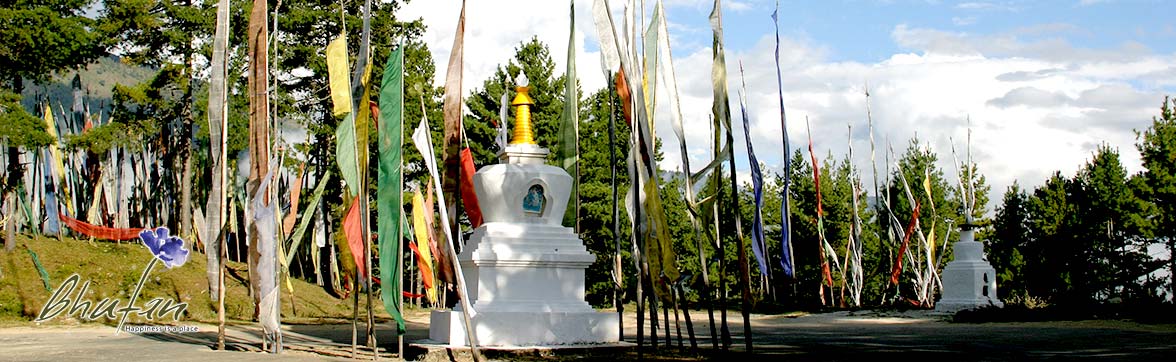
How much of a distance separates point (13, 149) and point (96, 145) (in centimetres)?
246

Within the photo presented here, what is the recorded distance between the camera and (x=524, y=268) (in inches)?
582

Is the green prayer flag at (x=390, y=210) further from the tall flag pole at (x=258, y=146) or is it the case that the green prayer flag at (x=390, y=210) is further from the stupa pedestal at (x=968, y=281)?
the stupa pedestal at (x=968, y=281)

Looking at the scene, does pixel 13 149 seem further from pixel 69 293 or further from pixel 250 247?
pixel 250 247

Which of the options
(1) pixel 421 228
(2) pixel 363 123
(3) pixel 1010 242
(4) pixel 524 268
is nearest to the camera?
(2) pixel 363 123

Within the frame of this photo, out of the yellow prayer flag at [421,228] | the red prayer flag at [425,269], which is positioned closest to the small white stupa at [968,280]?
the red prayer flag at [425,269]

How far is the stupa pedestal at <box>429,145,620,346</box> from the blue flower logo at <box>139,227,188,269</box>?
16840mm

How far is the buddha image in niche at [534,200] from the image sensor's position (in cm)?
1541

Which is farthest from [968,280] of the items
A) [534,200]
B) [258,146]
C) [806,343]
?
[258,146]

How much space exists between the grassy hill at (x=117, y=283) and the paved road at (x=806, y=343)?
11.4 feet

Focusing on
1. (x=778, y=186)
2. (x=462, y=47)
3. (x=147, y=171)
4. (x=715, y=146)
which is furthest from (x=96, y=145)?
(x=778, y=186)

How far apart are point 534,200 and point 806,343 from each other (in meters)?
5.04

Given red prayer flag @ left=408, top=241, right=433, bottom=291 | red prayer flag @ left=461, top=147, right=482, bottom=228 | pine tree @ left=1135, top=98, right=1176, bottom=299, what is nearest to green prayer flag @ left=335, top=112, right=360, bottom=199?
red prayer flag @ left=461, top=147, right=482, bottom=228

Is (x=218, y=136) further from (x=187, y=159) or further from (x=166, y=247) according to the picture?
(x=187, y=159)

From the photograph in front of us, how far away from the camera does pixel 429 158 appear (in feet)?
41.6
